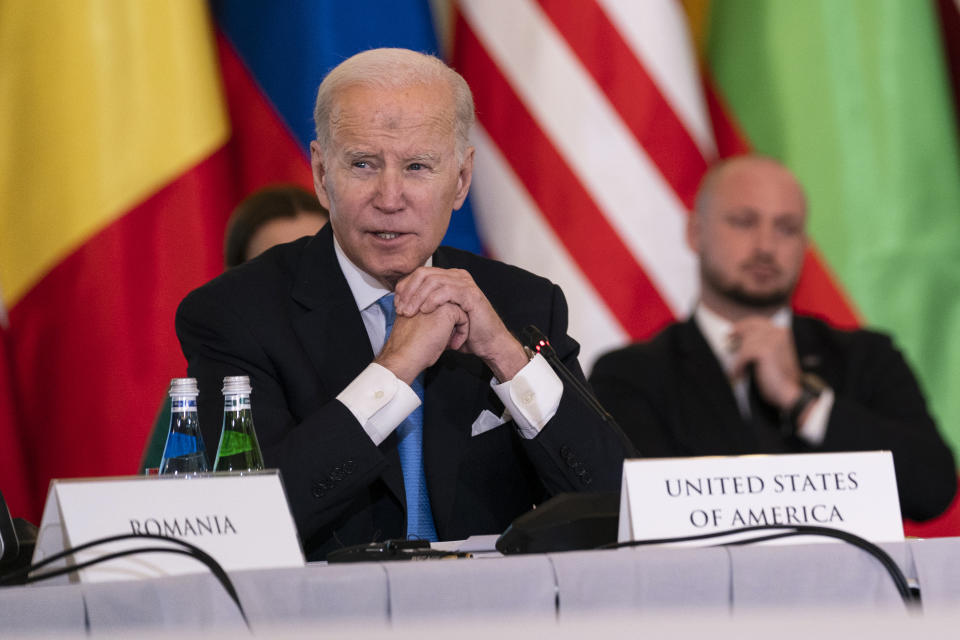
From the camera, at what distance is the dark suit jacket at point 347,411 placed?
158 centimetres

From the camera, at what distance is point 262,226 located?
2553mm

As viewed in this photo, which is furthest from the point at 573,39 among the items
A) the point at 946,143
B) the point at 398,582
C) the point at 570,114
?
the point at 398,582

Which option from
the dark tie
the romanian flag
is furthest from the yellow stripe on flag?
the dark tie

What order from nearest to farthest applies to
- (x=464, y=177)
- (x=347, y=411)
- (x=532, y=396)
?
(x=347, y=411), (x=532, y=396), (x=464, y=177)

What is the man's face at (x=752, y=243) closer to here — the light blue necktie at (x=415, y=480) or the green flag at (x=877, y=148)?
the green flag at (x=877, y=148)

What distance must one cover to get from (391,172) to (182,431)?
538mm

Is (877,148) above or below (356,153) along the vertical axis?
above

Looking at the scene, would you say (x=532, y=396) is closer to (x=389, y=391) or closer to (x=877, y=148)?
(x=389, y=391)

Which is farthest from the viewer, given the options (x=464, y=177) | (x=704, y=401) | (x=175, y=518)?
(x=704, y=401)

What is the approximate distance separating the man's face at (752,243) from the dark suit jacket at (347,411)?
4.23 feet

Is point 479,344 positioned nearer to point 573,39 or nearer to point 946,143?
point 573,39

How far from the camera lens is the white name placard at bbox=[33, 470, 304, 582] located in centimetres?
103

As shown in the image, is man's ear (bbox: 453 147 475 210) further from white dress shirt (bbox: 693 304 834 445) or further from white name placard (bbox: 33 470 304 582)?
white dress shirt (bbox: 693 304 834 445)

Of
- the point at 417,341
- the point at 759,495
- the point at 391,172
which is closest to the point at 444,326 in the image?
the point at 417,341
